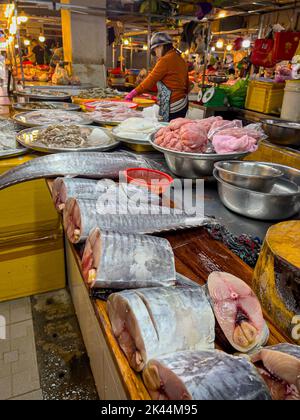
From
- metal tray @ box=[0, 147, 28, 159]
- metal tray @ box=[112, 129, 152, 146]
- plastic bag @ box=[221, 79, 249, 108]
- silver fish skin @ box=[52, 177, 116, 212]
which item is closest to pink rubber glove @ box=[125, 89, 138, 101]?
metal tray @ box=[112, 129, 152, 146]

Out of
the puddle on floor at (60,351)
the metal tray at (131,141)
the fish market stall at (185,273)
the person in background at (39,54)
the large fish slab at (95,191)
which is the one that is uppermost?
the person in background at (39,54)

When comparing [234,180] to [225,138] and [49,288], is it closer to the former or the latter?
[225,138]

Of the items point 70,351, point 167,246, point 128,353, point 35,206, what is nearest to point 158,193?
point 167,246

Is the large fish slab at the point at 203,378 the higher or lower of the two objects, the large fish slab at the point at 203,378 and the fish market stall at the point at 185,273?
the higher

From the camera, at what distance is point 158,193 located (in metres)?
1.78

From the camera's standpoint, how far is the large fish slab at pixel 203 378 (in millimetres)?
724

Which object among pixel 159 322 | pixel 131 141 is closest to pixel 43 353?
pixel 131 141

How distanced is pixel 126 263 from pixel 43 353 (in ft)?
6.76

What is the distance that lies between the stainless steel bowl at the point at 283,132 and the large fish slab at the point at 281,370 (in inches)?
150

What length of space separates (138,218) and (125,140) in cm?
144

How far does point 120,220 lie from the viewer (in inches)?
55.3

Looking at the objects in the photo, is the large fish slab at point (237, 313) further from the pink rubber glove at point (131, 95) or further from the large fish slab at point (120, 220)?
the pink rubber glove at point (131, 95)

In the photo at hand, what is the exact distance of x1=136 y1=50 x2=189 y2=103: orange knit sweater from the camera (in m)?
4.64

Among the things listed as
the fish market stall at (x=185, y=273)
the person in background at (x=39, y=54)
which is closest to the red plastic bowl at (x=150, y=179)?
the fish market stall at (x=185, y=273)
